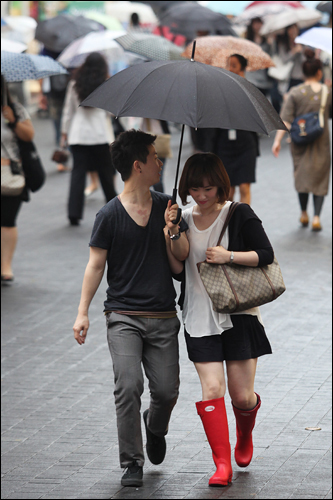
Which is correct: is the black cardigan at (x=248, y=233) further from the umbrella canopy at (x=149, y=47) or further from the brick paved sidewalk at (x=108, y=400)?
the umbrella canopy at (x=149, y=47)

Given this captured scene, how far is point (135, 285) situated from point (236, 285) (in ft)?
1.71

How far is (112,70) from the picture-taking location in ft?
49.5

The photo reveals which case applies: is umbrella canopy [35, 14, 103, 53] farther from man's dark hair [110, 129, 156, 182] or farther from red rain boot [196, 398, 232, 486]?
red rain boot [196, 398, 232, 486]

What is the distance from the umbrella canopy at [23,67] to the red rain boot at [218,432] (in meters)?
4.83

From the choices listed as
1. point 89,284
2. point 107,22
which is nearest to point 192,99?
Answer: point 89,284

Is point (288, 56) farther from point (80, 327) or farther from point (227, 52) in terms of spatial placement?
point (80, 327)

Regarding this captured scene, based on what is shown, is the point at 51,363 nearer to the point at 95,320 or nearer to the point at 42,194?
the point at 95,320

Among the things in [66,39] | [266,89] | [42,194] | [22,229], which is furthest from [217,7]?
[22,229]

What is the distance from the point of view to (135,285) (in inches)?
177

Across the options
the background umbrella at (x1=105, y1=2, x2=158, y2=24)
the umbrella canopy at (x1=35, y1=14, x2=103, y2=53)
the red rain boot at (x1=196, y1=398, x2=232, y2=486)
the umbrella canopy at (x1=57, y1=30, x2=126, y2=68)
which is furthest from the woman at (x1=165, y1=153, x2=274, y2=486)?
the background umbrella at (x1=105, y1=2, x2=158, y2=24)

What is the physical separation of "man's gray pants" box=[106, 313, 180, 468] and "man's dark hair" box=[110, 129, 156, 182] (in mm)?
771

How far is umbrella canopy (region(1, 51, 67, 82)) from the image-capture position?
848cm

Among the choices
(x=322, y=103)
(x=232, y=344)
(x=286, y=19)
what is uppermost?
(x=286, y=19)

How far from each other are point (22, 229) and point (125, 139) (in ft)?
25.3
